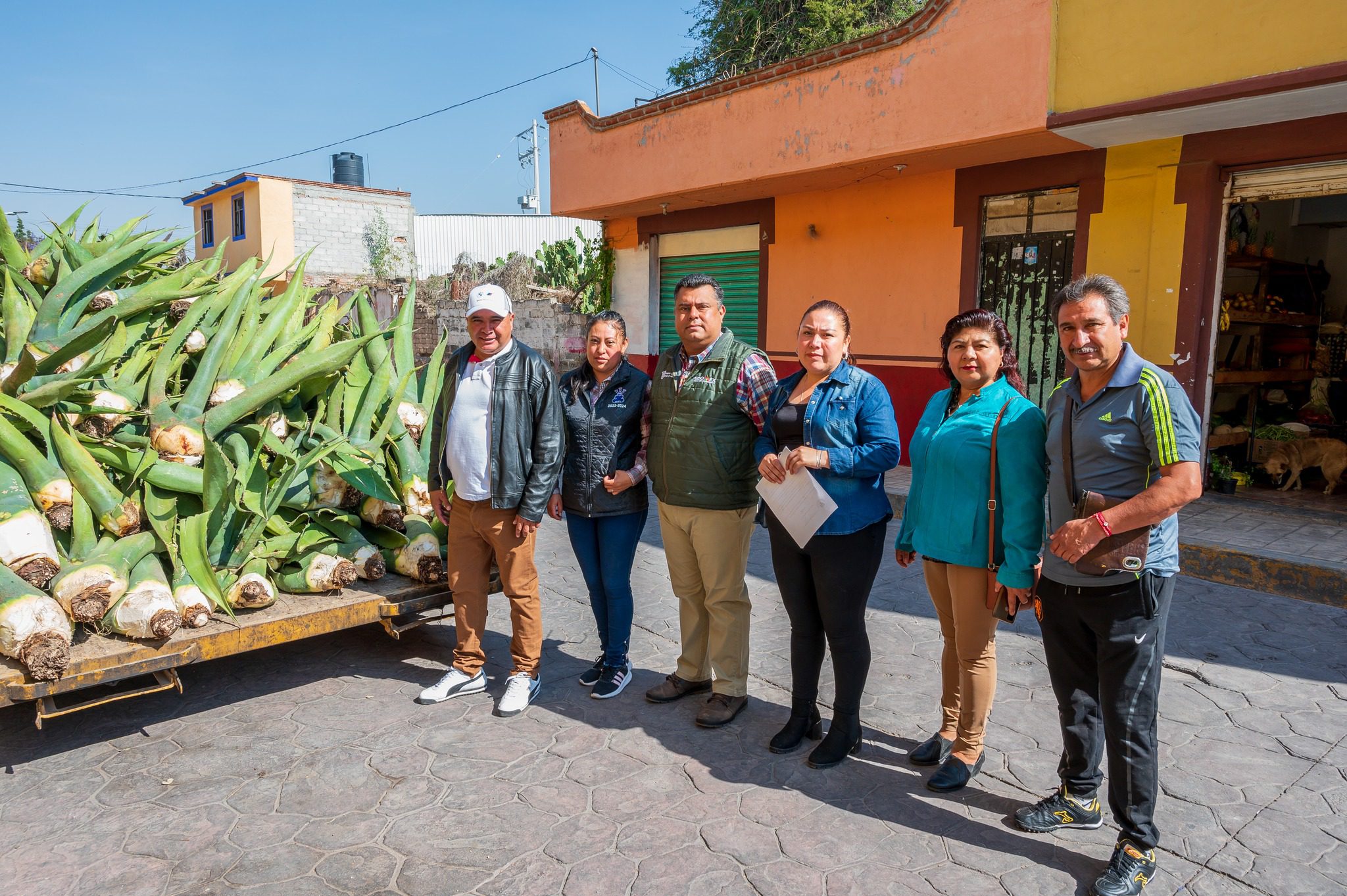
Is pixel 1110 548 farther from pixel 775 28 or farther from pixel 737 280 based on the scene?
pixel 775 28

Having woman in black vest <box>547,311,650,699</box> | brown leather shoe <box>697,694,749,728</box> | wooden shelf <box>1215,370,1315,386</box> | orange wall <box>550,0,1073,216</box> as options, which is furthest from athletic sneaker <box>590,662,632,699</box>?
wooden shelf <box>1215,370,1315,386</box>

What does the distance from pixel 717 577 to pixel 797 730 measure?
730 millimetres

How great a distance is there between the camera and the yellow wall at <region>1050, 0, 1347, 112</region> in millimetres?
6105

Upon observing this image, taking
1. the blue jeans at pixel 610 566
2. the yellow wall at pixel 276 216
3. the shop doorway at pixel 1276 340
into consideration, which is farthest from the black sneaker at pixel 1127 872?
the yellow wall at pixel 276 216

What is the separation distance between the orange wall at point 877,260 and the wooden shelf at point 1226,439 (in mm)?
2760

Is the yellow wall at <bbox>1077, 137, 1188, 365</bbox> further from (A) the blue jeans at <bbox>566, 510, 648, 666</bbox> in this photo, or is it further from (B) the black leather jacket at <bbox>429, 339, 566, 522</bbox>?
(B) the black leather jacket at <bbox>429, 339, 566, 522</bbox>

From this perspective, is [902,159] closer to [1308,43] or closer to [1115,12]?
[1115,12]

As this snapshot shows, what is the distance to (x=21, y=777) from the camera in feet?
11.4

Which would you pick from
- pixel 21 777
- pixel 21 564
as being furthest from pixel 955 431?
pixel 21 777

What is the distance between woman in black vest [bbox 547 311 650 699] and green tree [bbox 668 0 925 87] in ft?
59.6

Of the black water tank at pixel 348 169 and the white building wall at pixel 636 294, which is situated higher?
the black water tank at pixel 348 169

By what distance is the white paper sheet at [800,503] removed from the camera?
3244 millimetres

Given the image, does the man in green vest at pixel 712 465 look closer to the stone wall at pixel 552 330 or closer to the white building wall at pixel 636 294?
the white building wall at pixel 636 294

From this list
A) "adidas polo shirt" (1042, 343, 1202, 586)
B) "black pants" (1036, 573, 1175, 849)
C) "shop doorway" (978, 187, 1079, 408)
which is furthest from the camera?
"shop doorway" (978, 187, 1079, 408)
